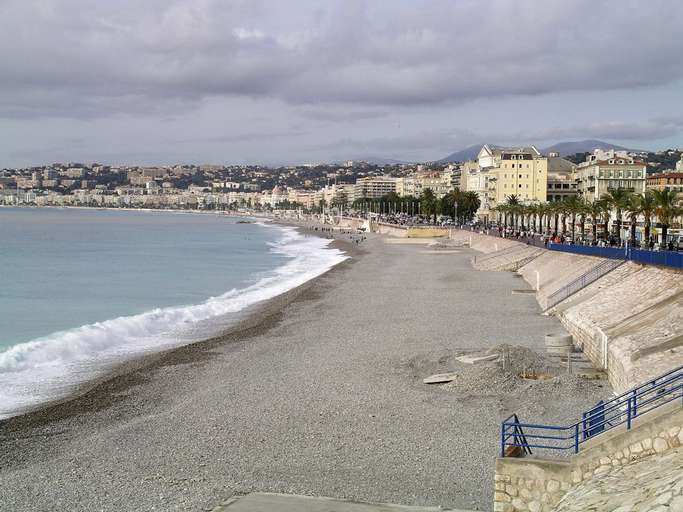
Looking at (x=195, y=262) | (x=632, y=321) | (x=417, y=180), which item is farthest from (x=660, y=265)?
(x=417, y=180)

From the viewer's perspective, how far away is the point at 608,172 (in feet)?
293

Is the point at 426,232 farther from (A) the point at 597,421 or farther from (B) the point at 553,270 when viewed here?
(A) the point at 597,421

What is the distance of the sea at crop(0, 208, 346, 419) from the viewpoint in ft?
74.4

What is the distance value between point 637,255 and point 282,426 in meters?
18.2

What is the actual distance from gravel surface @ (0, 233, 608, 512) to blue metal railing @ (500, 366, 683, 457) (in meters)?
0.97

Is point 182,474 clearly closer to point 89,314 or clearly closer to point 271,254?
point 89,314

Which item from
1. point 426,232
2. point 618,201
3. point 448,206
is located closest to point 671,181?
point 426,232

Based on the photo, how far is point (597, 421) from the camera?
12648 millimetres

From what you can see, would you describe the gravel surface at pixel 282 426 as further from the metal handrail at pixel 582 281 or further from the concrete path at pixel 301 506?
the metal handrail at pixel 582 281

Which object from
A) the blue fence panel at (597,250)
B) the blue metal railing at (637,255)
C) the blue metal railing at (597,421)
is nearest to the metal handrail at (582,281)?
the blue metal railing at (637,255)

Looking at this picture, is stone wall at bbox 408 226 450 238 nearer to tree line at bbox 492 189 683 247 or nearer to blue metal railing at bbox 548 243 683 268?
A: tree line at bbox 492 189 683 247

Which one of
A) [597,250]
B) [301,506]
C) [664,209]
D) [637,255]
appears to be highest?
[664,209]

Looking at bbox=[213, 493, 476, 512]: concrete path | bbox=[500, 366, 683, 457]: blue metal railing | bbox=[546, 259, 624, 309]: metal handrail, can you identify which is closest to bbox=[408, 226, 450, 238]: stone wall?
bbox=[546, 259, 624, 309]: metal handrail

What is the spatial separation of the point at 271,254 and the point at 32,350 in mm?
51509
